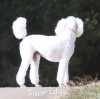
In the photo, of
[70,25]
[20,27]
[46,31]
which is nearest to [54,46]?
[70,25]

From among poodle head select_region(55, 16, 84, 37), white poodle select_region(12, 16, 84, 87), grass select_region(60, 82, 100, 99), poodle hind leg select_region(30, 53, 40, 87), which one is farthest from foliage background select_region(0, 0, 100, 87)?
grass select_region(60, 82, 100, 99)

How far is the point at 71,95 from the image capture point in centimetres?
630

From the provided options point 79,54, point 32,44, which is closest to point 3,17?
point 79,54

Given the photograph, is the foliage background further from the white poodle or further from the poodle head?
the poodle head

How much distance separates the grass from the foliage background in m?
3.07

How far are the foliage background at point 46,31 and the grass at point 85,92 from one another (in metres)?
3.07

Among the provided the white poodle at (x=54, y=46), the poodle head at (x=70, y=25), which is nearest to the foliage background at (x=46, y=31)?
the white poodle at (x=54, y=46)

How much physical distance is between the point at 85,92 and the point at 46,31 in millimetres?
3766

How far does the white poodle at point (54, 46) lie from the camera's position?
285 inches

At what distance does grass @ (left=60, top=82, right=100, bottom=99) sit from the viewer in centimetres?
618

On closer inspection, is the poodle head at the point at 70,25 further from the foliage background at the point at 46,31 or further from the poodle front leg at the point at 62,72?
the foliage background at the point at 46,31

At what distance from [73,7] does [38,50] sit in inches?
113

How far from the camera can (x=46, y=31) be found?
9.92m

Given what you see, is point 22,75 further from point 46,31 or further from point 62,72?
point 46,31
